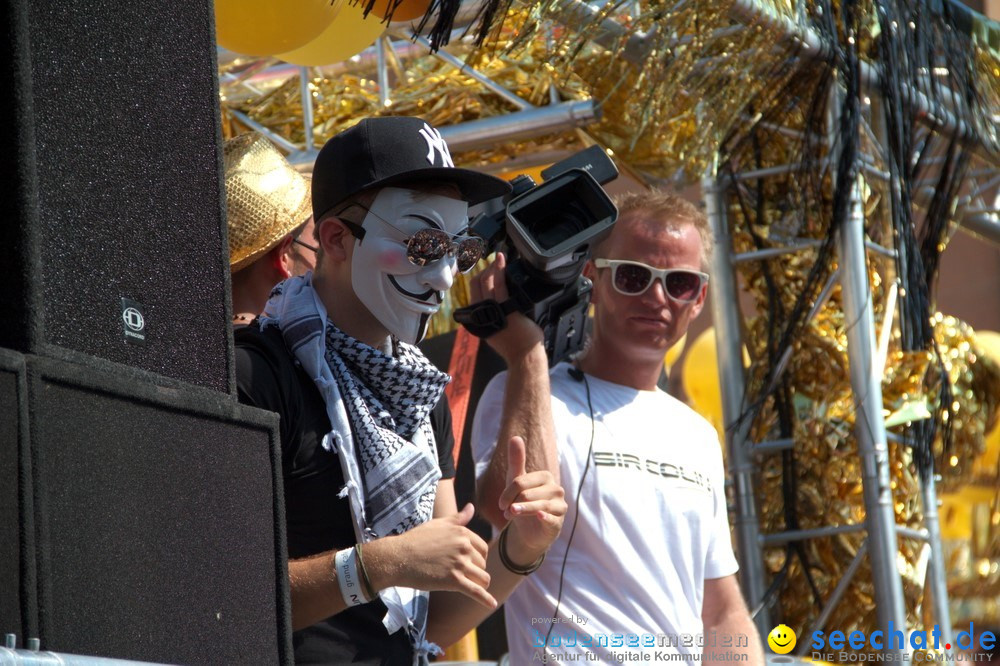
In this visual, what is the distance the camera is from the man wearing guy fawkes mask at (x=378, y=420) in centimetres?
200

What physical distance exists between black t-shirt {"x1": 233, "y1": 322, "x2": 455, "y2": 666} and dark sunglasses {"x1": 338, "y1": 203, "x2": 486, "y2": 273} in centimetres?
28

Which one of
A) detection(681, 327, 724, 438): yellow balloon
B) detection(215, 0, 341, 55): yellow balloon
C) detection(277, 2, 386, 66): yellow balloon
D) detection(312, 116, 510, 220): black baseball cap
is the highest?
detection(681, 327, 724, 438): yellow balloon

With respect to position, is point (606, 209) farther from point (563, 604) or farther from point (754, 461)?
point (754, 461)

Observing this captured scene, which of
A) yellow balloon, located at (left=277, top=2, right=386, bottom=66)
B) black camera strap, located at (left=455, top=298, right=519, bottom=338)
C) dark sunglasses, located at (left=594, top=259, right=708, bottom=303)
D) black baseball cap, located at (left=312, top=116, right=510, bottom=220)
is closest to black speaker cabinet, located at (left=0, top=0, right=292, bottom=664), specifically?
black baseball cap, located at (left=312, top=116, right=510, bottom=220)

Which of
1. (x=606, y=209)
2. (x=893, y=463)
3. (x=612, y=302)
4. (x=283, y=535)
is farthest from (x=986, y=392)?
(x=283, y=535)

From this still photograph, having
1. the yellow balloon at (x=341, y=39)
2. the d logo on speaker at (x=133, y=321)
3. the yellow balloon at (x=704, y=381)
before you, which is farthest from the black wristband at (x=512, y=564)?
the yellow balloon at (x=704, y=381)

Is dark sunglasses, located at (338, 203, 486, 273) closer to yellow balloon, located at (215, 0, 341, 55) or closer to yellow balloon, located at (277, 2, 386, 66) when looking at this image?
yellow balloon, located at (215, 0, 341, 55)

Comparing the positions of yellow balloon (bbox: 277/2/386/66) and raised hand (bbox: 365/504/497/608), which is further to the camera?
yellow balloon (bbox: 277/2/386/66)

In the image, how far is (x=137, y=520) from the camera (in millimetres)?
1441

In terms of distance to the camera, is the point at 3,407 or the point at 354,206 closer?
the point at 3,407

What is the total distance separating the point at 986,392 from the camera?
18.3 feet

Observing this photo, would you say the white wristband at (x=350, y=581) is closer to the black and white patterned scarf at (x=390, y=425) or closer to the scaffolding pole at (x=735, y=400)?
the black and white patterned scarf at (x=390, y=425)

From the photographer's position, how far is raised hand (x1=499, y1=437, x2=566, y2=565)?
225cm

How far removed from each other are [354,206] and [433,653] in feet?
2.43
